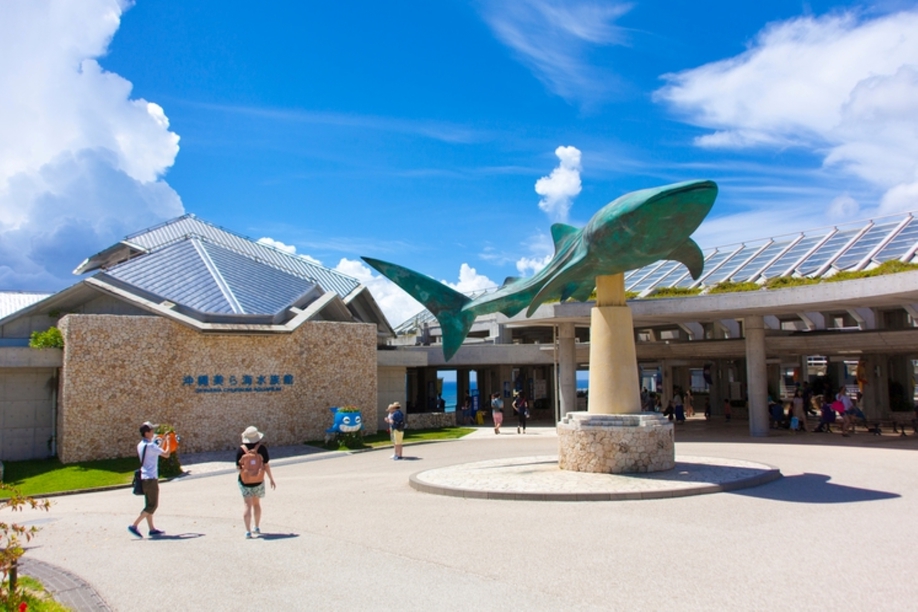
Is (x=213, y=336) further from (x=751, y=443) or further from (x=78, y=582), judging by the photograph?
(x=751, y=443)

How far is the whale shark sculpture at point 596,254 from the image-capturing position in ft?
40.1

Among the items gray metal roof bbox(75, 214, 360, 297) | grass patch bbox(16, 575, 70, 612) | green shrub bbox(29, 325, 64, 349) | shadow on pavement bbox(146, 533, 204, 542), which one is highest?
gray metal roof bbox(75, 214, 360, 297)

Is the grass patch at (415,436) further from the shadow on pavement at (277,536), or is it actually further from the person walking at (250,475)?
the person walking at (250,475)

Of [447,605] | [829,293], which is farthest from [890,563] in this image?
[829,293]

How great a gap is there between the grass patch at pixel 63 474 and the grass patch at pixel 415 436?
6259 mm

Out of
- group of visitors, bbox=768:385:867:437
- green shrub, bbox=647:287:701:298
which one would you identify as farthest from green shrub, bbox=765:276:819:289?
group of visitors, bbox=768:385:867:437

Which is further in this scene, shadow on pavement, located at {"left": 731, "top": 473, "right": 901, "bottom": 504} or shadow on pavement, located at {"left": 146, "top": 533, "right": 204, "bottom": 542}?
shadow on pavement, located at {"left": 731, "top": 473, "right": 901, "bottom": 504}

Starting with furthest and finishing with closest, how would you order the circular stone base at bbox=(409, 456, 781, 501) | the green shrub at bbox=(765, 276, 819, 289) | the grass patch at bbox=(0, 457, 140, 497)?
the green shrub at bbox=(765, 276, 819, 289), the grass patch at bbox=(0, 457, 140, 497), the circular stone base at bbox=(409, 456, 781, 501)

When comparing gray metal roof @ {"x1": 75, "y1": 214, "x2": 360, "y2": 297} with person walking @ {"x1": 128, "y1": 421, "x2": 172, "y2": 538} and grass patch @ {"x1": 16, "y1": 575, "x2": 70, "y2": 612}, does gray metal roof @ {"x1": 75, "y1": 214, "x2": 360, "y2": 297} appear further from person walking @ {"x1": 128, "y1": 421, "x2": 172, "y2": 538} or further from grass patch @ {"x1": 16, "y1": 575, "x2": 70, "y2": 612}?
grass patch @ {"x1": 16, "y1": 575, "x2": 70, "y2": 612}

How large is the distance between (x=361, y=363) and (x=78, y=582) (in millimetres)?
17850

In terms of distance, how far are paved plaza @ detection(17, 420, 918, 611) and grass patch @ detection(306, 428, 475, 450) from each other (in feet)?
29.4

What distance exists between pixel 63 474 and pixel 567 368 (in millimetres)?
18294

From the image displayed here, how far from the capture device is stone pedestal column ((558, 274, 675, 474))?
13773 mm

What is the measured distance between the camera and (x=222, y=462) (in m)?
20.0
